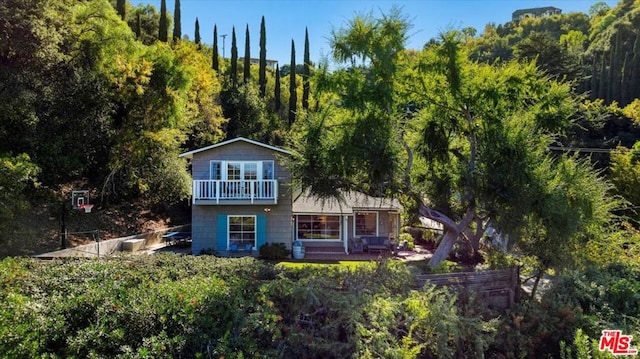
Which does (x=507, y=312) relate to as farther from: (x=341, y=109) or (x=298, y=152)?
(x=298, y=152)

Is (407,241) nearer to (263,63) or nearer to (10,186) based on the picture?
(10,186)

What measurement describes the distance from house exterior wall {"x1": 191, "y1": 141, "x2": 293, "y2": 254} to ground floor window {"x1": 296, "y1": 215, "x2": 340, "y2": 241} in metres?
2.70

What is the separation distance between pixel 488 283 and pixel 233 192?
1255cm

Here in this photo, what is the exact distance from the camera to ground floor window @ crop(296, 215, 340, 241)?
2148 centimetres

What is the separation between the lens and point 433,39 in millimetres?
11328

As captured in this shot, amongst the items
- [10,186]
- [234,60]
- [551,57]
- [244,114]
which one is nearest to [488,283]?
[10,186]

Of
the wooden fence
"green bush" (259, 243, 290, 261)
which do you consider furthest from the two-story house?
the wooden fence

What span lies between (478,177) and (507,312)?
4.11 m

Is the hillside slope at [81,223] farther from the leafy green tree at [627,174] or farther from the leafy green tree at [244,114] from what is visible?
the leafy green tree at [627,174]

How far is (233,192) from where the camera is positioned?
1820 cm

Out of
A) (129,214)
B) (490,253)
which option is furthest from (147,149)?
(490,253)

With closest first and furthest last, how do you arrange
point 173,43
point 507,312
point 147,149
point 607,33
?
point 507,312 < point 147,149 < point 173,43 < point 607,33

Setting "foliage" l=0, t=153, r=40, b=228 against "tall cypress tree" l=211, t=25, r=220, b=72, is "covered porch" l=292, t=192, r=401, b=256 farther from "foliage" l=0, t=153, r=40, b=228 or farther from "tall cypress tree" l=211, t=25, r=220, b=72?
"tall cypress tree" l=211, t=25, r=220, b=72

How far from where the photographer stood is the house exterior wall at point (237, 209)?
61.0ft
